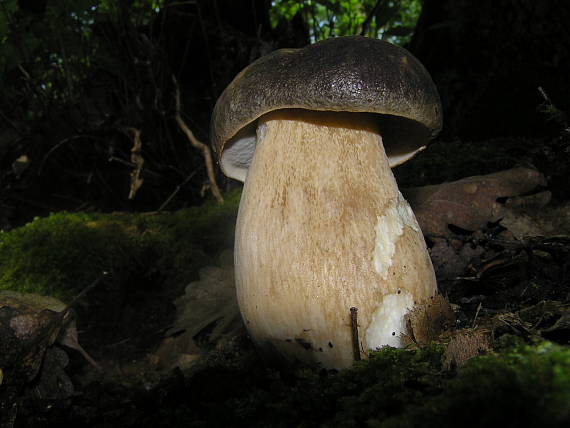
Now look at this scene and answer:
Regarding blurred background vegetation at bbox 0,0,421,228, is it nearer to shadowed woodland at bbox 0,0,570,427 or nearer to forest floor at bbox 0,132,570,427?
shadowed woodland at bbox 0,0,570,427

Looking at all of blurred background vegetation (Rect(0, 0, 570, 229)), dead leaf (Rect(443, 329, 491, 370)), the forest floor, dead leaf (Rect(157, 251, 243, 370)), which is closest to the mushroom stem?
the forest floor

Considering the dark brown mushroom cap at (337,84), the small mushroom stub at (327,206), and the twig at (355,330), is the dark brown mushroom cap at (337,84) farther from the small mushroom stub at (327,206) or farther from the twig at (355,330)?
the twig at (355,330)

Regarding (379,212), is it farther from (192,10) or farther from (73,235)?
(192,10)

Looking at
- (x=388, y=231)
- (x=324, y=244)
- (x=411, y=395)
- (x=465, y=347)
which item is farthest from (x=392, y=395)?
(x=388, y=231)

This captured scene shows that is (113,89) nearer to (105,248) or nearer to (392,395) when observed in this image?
(105,248)

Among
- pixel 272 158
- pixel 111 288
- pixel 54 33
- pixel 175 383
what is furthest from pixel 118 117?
pixel 175 383

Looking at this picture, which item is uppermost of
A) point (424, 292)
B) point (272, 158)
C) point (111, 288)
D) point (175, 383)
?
point (272, 158)

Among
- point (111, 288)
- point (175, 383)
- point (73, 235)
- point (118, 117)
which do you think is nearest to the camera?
point (175, 383)
